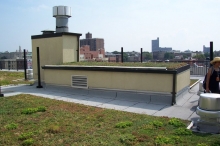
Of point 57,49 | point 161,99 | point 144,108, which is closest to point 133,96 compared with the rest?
point 161,99

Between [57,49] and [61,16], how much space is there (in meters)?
2.34

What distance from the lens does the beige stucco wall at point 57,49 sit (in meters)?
10.1

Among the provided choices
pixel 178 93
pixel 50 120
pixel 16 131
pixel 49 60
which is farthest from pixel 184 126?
pixel 49 60

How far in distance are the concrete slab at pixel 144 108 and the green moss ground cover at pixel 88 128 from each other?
43 centimetres

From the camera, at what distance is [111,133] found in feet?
13.8

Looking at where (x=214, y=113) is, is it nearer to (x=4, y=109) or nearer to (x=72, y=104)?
(x=72, y=104)

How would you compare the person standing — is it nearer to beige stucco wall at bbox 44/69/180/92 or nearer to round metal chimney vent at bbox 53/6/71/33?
beige stucco wall at bbox 44/69/180/92

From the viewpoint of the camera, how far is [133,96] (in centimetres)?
712

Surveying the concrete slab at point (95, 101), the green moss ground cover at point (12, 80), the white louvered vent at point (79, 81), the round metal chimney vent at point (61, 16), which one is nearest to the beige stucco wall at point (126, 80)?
the white louvered vent at point (79, 81)

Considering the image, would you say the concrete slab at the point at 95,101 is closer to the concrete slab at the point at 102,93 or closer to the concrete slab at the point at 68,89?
the concrete slab at the point at 102,93

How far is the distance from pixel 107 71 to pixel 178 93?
2.44m

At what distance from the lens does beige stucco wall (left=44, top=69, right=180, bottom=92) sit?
659cm

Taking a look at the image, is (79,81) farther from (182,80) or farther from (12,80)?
(12,80)

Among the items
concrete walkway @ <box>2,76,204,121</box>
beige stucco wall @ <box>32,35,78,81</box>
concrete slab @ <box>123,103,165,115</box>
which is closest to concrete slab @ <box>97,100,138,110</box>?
concrete walkway @ <box>2,76,204,121</box>
